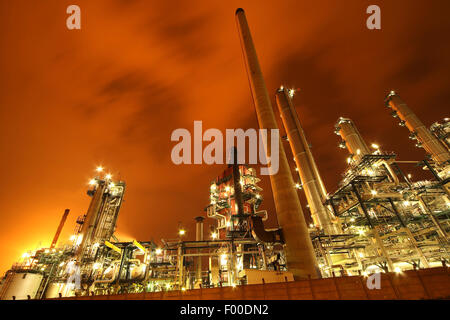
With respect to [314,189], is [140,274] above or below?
below

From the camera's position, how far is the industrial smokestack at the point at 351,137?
40125mm

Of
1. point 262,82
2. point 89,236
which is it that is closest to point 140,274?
point 89,236

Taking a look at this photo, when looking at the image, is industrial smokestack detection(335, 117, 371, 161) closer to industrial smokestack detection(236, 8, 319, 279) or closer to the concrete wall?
industrial smokestack detection(236, 8, 319, 279)

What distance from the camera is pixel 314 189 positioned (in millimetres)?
39188

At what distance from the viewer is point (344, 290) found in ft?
37.2

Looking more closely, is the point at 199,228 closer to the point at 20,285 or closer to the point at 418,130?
the point at 20,285

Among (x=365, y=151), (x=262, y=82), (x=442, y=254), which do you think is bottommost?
(x=442, y=254)

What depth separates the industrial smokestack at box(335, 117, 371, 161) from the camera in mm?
40125

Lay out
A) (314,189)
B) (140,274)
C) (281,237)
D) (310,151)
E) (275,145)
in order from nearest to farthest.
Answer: (281,237), (275,145), (140,274), (314,189), (310,151)

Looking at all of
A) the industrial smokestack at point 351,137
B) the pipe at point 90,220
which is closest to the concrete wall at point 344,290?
the pipe at point 90,220

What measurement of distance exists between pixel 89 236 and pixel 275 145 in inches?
1160

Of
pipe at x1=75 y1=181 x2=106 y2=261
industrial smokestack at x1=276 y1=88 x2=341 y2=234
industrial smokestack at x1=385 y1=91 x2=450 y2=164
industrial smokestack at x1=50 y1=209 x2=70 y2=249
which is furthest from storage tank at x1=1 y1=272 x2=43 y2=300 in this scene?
industrial smokestack at x1=385 y1=91 x2=450 y2=164

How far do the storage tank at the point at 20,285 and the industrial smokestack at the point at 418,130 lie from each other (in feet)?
219

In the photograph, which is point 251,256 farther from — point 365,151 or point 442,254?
point 365,151
